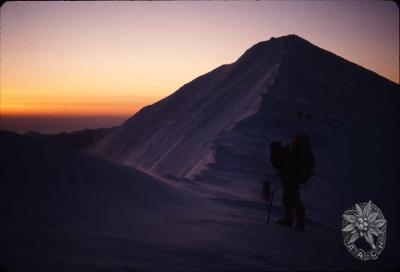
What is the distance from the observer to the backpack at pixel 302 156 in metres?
10.0

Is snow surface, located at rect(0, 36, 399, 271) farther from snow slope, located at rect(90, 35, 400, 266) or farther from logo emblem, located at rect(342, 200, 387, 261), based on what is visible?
logo emblem, located at rect(342, 200, 387, 261)

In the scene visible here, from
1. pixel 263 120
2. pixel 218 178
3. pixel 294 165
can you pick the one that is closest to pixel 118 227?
pixel 294 165

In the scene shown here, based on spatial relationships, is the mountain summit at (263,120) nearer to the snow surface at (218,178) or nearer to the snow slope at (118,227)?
the snow surface at (218,178)

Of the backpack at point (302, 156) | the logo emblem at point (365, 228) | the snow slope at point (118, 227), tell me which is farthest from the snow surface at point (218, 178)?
the backpack at point (302, 156)

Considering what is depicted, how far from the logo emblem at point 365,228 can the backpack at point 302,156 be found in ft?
5.61

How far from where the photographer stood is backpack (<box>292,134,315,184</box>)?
10.0 metres

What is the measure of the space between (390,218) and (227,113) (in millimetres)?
19097

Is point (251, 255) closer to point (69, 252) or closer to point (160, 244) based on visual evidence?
point (160, 244)

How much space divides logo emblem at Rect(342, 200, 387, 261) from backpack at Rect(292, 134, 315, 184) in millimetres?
1709

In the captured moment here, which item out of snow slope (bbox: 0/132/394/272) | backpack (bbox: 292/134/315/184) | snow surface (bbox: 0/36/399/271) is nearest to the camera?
snow slope (bbox: 0/132/394/272)

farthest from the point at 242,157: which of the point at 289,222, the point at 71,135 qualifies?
the point at 71,135

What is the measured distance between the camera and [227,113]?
40.0m

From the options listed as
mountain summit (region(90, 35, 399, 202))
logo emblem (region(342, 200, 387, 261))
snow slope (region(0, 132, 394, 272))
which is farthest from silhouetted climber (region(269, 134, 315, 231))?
mountain summit (region(90, 35, 399, 202))

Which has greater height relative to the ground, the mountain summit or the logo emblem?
the mountain summit
